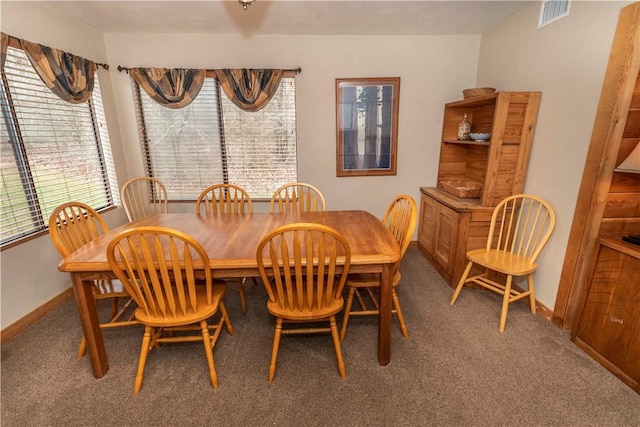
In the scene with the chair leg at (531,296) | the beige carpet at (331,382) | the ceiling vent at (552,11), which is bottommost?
the beige carpet at (331,382)

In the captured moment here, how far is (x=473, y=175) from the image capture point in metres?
3.14

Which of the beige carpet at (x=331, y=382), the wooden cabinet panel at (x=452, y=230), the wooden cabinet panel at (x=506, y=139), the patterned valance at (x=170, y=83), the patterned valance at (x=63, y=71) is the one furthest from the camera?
the patterned valance at (x=170, y=83)

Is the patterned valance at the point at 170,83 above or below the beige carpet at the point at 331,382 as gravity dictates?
above

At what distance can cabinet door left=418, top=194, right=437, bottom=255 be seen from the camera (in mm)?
3064

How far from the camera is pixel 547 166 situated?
2.19m

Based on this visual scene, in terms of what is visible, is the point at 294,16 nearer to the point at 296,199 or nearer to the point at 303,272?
the point at 296,199

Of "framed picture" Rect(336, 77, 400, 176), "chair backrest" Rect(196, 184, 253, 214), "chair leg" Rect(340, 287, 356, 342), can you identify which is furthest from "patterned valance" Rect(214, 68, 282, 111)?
"chair leg" Rect(340, 287, 356, 342)

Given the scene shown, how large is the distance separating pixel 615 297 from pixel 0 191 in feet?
12.8

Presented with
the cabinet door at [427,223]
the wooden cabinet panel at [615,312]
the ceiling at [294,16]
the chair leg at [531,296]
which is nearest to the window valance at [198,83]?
the ceiling at [294,16]

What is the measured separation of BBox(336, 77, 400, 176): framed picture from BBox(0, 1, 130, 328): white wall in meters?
2.40

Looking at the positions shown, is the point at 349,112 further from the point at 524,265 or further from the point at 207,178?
the point at 524,265

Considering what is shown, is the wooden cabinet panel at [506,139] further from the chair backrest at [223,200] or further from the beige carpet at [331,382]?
the chair backrest at [223,200]

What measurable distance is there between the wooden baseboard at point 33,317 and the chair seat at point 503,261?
130 inches

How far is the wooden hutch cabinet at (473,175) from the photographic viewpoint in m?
2.31
